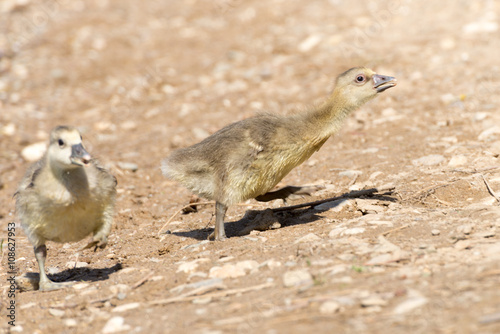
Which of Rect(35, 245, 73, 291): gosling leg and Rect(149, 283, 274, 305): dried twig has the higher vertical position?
Rect(35, 245, 73, 291): gosling leg

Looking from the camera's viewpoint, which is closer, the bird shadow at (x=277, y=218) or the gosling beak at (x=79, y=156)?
the gosling beak at (x=79, y=156)

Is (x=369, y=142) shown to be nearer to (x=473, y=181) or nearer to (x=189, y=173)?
(x=473, y=181)

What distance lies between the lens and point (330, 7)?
15664 mm

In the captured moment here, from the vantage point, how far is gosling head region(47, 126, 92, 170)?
5.23m

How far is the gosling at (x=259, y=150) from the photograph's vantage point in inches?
248

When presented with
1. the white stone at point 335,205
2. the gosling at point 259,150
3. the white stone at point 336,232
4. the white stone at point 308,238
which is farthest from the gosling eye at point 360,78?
the white stone at point 308,238

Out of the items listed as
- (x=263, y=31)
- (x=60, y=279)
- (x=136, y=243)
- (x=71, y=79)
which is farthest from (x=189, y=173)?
(x=263, y=31)

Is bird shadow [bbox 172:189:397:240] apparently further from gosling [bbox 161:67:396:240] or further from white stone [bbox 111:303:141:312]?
white stone [bbox 111:303:141:312]

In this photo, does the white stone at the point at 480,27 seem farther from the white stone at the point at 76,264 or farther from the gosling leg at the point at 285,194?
the white stone at the point at 76,264

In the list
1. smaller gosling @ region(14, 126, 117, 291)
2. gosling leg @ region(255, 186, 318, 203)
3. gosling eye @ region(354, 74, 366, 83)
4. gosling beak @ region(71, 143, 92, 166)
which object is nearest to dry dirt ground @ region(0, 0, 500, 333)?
gosling leg @ region(255, 186, 318, 203)

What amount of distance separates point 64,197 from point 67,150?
0.42 metres

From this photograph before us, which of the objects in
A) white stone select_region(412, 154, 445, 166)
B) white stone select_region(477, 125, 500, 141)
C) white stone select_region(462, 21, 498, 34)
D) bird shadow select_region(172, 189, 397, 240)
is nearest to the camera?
bird shadow select_region(172, 189, 397, 240)

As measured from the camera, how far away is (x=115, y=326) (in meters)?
4.55

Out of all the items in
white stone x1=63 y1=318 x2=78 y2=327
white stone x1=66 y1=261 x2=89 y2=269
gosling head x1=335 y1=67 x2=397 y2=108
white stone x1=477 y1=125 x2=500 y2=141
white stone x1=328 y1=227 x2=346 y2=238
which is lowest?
white stone x1=63 y1=318 x2=78 y2=327
